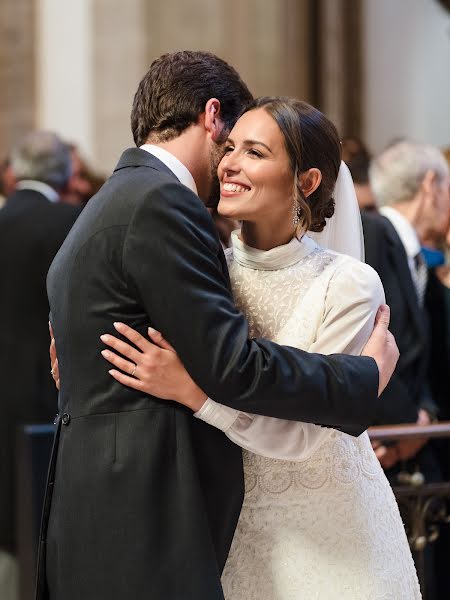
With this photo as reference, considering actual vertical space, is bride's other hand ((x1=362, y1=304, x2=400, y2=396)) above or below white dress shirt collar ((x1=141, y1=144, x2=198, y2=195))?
below

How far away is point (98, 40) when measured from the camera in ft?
31.3

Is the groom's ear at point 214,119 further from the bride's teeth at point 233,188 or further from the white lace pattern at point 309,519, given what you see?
the white lace pattern at point 309,519

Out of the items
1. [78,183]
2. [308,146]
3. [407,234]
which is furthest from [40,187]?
[308,146]

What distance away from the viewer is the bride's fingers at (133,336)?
2.80m

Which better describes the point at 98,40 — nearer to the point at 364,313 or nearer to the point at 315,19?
the point at 315,19

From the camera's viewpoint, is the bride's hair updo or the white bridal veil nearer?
the bride's hair updo

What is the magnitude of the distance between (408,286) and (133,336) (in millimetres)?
2252

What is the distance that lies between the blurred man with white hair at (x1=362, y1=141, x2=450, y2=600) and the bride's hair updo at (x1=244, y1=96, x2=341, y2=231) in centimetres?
169

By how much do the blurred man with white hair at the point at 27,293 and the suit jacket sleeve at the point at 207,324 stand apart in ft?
10.9

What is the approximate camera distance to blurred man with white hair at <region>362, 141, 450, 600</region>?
15.8 ft

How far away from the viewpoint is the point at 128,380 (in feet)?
9.20

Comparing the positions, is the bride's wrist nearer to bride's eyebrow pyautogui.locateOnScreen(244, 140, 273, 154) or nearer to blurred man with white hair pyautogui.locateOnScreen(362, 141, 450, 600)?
bride's eyebrow pyautogui.locateOnScreen(244, 140, 273, 154)

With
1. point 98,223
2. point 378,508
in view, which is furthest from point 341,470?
point 98,223

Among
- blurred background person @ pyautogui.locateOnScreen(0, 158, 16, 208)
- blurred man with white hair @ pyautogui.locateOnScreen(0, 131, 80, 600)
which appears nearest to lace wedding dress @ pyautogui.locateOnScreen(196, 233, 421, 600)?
blurred man with white hair @ pyautogui.locateOnScreen(0, 131, 80, 600)
